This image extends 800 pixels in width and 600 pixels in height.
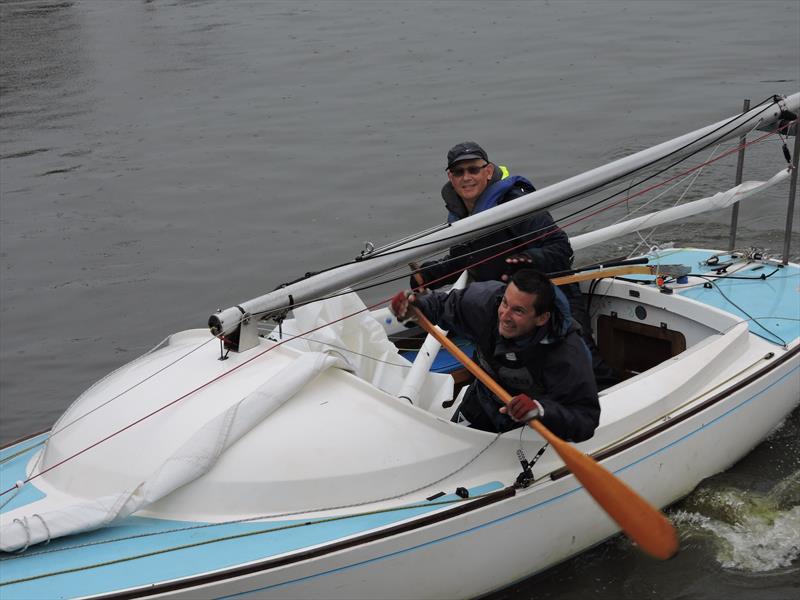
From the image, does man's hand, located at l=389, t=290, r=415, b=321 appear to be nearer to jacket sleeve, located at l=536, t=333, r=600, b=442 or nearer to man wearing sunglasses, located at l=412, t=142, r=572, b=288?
jacket sleeve, located at l=536, t=333, r=600, b=442

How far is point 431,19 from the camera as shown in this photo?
19.4 metres

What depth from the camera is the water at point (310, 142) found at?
6734 millimetres

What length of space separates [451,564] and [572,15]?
1601 cm

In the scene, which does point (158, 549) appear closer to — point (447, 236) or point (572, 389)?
point (572, 389)

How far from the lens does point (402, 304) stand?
499 cm

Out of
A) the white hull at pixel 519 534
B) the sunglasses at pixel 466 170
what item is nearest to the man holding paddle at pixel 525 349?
the white hull at pixel 519 534

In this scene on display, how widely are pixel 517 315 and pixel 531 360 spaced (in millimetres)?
313

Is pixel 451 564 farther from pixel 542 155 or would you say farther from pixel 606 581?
pixel 542 155

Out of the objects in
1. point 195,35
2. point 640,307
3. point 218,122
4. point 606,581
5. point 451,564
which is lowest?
point 606,581

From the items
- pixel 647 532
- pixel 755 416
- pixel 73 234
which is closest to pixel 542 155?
pixel 73 234

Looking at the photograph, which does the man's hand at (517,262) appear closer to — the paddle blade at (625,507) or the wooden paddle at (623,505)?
the wooden paddle at (623,505)

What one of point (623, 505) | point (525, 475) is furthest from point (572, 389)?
point (623, 505)

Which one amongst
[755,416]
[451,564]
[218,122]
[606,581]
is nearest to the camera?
[451,564]

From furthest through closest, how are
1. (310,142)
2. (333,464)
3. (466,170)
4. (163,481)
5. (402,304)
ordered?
1. (310,142)
2. (466,170)
3. (402,304)
4. (333,464)
5. (163,481)
